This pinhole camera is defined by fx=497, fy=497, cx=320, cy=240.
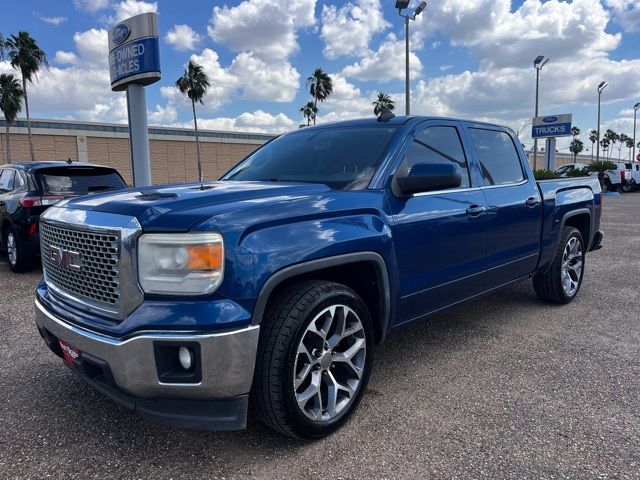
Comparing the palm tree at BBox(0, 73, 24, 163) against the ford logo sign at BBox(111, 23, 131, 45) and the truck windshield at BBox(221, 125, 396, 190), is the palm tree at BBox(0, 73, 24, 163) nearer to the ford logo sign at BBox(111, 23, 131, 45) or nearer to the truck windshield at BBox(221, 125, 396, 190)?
the ford logo sign at BBox(111, 23, 131, 45)

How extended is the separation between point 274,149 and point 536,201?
94.5 inches

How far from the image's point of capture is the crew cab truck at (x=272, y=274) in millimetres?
2244

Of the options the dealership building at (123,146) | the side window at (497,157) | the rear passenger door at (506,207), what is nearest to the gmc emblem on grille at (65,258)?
the rear passenger door at (506,207)

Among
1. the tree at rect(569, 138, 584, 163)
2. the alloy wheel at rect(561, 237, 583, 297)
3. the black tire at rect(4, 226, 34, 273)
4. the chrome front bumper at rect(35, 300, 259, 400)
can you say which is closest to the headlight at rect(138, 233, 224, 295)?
the chrome front bumper at rect(35, 300, 259, 400)

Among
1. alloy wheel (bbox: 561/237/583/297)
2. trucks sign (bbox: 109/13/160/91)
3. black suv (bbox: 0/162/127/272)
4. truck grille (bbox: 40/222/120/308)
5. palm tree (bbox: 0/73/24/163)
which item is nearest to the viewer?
truck grille (bbox: 40/222/120/308)

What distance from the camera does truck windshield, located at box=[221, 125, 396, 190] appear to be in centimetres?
321

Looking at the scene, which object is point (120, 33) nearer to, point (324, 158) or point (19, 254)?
point (19, 254)

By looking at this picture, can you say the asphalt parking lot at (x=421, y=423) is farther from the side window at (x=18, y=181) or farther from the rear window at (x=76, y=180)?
the side window at (x=18, y=181)

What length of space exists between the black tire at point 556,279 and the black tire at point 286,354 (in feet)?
10.8

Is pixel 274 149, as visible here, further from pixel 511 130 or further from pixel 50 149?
pixel 50 149

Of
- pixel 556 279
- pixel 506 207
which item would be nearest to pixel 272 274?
pixel 506 207

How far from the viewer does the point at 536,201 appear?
14.8 ft

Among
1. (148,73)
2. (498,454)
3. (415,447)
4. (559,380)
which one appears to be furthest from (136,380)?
(148,73)

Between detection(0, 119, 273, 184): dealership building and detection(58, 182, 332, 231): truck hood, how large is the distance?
40065 millimetres
